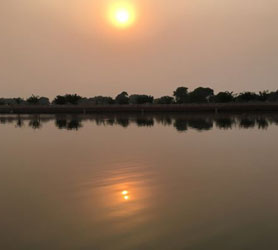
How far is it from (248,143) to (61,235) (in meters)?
18.6

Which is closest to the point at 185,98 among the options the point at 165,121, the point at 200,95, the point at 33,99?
the point at 200,95

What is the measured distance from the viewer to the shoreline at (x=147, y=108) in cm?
8812

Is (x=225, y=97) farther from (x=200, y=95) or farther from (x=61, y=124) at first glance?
(x=61, y=124)

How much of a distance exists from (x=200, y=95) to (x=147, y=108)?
7480 cm

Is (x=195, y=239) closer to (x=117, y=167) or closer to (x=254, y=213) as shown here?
(x=254, y=213)

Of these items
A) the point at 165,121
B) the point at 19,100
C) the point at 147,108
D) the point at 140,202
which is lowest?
the point at 165,121

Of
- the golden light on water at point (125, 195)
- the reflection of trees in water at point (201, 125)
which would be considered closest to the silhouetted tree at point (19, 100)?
the reflection of trees in water at point (201, 125)

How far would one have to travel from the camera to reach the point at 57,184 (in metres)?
12.0

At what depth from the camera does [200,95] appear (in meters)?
166

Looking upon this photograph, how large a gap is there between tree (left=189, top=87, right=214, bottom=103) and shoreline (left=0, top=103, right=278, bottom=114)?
62.1m

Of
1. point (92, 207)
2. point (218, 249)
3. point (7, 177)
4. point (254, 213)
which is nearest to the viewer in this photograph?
point (218, 249)

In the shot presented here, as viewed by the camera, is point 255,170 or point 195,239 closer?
point 195,239

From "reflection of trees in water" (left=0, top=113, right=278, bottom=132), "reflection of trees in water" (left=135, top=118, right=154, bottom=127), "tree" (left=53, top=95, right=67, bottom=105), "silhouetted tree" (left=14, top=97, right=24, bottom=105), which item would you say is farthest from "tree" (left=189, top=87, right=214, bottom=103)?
"reflection of trees in water" (left=135, top=118, right=154, bottom=127)

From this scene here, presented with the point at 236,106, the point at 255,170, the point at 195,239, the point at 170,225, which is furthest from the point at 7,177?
the point at 236,106
